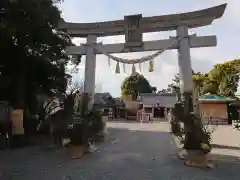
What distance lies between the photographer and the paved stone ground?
16.8 feet

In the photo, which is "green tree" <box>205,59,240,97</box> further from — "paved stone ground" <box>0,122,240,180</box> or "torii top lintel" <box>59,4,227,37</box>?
"paved stone ground" <box>0,122,240,180</box>

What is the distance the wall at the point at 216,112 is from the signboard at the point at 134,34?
13373 millimetres

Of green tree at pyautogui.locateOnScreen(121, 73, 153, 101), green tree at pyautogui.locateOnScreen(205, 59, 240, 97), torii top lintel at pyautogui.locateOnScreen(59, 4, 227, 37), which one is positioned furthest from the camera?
green tree at pyautogui.locateOnScreen(121, 73, 153, 101)

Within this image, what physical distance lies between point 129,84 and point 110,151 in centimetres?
3408

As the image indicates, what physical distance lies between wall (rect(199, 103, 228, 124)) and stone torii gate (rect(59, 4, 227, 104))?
12748mm

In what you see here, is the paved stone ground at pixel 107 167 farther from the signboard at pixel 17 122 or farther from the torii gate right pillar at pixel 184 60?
the torii gate right pillar at pixel 184 60

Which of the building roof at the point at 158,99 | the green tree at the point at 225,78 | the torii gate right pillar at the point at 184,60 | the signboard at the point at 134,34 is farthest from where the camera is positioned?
the building roof at the point at 158,99

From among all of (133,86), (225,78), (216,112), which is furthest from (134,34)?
(133,86)

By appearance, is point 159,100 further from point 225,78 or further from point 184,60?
point 184,60

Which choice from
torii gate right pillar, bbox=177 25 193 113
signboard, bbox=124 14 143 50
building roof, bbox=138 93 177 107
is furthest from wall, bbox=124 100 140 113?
torii gate right pillar, bbox=177 25 193 113

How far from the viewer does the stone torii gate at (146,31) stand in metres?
9.79

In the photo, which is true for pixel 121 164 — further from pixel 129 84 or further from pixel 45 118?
pixel 129 84

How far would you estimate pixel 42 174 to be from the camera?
5.32 meters

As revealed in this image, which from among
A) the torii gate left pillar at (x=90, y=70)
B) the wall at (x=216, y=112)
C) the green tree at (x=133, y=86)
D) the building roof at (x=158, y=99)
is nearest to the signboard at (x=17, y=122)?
the torii gate left pillar at (x=90, y=70)
